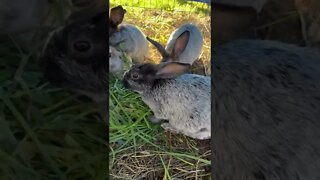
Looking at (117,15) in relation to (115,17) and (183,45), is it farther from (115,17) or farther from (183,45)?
(183,45)

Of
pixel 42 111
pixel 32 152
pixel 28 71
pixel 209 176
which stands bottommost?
pixel 209 176

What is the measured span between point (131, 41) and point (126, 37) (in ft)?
0.06

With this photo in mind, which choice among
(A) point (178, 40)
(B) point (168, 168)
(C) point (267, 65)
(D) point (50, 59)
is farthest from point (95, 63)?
(C) point (267, 65)

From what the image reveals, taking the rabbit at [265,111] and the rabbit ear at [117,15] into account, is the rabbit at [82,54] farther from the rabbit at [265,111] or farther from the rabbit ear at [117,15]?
the rabbit at [265,111]

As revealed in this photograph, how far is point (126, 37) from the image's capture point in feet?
5.50

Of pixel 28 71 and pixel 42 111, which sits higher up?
pixel 28 71

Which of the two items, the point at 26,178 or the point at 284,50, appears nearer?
the point at 26,178

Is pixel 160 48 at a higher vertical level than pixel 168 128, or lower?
higher

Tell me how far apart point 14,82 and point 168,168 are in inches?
18.8

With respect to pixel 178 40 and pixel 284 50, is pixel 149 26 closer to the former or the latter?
pixel 178 40

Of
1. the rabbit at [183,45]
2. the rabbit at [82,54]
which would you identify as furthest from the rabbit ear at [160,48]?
the rabbit at [82,54]

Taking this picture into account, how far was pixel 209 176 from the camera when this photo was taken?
1.72m

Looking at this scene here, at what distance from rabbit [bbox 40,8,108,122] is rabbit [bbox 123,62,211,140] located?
0.32 feet

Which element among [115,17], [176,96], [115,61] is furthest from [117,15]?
[176,96]
